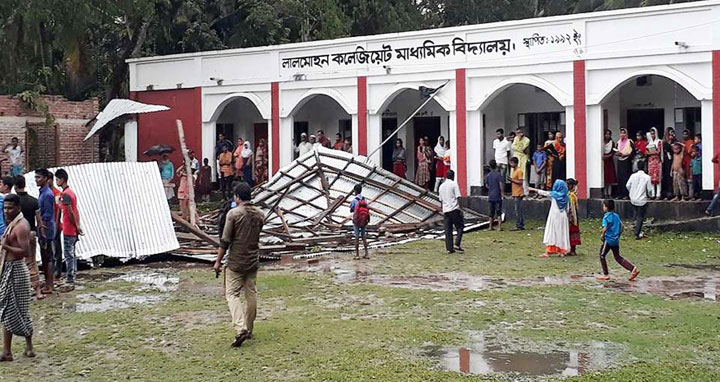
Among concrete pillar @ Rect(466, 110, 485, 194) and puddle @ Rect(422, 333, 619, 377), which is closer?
puddle @ Rect(422, 333, 619, 377)

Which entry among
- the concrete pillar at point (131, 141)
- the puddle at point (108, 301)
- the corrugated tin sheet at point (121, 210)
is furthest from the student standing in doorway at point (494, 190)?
the concrete pillar at point (131, 141)

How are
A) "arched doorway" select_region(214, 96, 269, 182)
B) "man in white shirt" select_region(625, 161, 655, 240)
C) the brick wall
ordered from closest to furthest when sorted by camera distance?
"man in white shirt" select_region(625, 161, 655, 240) < the brick wall < "arched doorway" select_region(214, 96, 269, 182)

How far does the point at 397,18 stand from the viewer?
32125 mm

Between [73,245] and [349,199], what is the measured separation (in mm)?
7593

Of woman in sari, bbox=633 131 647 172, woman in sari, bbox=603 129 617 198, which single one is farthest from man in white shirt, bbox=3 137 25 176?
woman in sari, bbox=633 131 647 172

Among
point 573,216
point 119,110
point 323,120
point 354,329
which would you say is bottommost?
point 354,329

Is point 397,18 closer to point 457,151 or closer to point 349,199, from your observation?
point 457,151

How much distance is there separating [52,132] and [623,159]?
14.8 m

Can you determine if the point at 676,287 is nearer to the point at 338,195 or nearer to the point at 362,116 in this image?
the point at 338,195

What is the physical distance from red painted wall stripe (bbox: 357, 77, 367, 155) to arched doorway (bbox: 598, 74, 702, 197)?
6452mm

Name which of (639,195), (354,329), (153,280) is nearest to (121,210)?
(153,280)

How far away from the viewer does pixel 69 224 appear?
12.6 metres

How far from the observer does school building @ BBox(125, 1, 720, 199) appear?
64.1ft

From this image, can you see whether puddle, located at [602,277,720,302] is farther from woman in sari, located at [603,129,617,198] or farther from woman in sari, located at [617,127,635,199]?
woman in sari, located at [603,129,617,198]
